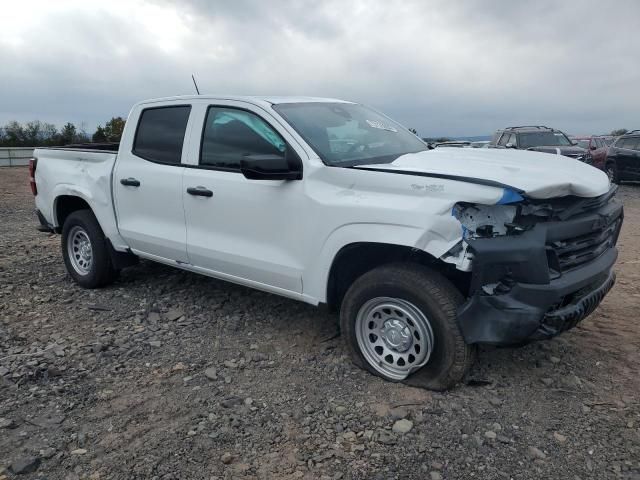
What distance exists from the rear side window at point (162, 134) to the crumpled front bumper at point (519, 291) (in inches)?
106

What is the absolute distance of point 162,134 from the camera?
4.93m

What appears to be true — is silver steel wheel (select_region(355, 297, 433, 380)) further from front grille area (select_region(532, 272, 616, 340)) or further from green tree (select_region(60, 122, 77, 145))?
green tree (select_region(60, 122, 77, 145))

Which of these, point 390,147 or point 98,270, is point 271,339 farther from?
point 98,270

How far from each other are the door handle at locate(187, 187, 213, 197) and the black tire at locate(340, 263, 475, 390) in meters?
1.41

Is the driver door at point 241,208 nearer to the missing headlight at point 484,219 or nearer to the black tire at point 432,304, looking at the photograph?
the black tire at point 432,304

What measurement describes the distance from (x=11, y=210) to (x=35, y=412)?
31.1ft

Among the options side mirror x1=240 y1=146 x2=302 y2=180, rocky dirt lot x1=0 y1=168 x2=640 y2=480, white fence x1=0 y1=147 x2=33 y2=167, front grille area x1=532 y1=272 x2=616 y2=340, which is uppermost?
side mirror x1=240 y1=146 x2=302 y2=180

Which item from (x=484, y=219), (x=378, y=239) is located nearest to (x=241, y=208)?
(x=378, y=239)

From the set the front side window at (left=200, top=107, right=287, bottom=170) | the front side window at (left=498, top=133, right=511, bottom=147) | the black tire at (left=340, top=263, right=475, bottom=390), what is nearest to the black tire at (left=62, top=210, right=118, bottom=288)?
the front side window at (left=200, top=107, right=287, bottom=170)

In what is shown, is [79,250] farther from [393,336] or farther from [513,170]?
[513,170]

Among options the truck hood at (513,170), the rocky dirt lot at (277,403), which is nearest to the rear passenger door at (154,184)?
the rocky dirt lot at (277,403)

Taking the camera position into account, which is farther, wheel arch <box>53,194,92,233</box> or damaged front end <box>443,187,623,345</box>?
wheel arch <box>53,194,92,233</box>

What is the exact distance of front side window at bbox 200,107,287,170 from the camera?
4.12m

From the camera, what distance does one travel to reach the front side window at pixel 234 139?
4125mm
